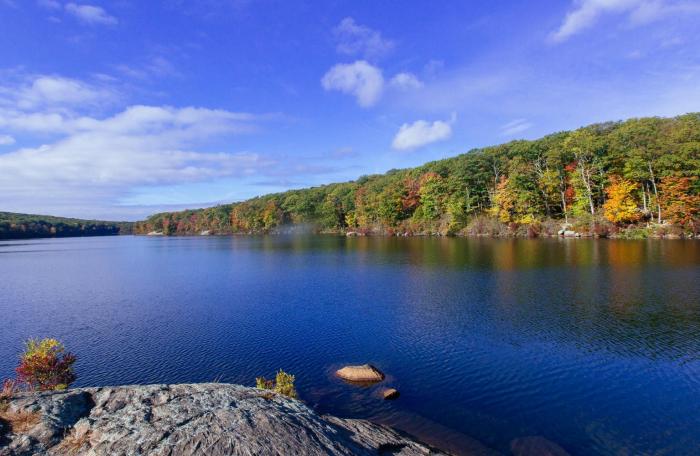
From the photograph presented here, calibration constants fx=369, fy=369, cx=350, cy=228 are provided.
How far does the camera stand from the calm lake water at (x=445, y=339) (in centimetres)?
1220

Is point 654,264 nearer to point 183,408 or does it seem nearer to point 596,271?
point 596,271

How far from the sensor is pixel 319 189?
154000mm

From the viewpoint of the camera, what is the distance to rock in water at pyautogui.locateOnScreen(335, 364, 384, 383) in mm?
15052

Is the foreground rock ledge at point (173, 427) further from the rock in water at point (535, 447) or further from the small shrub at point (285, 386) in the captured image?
the rock in water at point (535, 447)

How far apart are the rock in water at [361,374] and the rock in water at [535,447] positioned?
5.69 metres

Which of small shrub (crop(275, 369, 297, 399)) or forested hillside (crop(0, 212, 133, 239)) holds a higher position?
forested hillside (crop(0, 212, 133, 239))

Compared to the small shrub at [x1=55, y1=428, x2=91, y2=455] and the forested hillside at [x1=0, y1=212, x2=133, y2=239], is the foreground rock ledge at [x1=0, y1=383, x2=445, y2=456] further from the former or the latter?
the forested hillside at [x1=0, y1=212, x2=133, y2=239]

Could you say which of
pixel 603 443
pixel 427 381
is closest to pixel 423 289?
Result: pixel 427 381

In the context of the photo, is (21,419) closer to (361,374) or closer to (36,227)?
(361,374)

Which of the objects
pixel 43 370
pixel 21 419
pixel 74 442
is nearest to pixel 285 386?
pixel 74 442

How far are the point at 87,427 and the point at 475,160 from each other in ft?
296

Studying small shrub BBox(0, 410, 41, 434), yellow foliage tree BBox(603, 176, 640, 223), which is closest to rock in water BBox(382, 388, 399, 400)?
small shrub BBox(0, 410, 41, 434)

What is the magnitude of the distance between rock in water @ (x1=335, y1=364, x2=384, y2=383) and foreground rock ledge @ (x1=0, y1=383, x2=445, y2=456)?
4681mm

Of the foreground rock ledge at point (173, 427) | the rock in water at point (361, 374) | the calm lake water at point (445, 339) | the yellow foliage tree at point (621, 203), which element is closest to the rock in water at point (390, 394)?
the calm lake water at point (445, 339)
